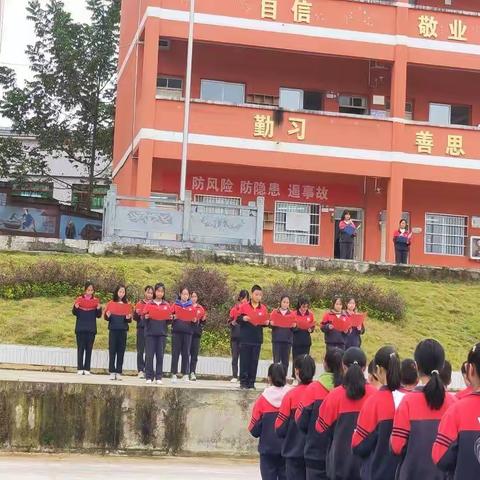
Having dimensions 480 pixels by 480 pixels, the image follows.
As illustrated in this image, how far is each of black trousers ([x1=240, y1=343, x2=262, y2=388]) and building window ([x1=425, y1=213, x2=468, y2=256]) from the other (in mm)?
14668

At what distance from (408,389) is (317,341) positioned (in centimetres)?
1018

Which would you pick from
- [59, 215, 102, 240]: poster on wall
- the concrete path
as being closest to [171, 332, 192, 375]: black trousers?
the concrete path

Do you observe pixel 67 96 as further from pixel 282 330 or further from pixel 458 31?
pixel 282 330

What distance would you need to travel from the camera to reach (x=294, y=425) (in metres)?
7.27

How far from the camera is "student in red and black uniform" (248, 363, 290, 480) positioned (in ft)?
25.4

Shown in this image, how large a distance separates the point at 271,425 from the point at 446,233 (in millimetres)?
19962

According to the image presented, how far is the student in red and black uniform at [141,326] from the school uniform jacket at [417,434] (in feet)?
26.4

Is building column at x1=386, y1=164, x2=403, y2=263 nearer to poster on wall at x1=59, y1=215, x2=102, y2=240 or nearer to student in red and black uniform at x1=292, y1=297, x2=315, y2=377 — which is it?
poster on wall at x1=59, y1=215, x2=102, y2=240

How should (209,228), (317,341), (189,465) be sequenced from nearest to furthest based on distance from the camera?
(189,465), (317,341), (209,228)

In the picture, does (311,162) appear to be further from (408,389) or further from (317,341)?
(408,389)

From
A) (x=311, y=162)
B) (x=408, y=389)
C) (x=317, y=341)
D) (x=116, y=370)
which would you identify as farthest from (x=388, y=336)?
(x=408, y=389)

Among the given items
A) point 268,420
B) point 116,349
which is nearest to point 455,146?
point 116,349

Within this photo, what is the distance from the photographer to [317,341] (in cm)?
1628

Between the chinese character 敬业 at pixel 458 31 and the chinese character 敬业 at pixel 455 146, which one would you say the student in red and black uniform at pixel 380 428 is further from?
the chinese character 敬业 at pixel 458 31
